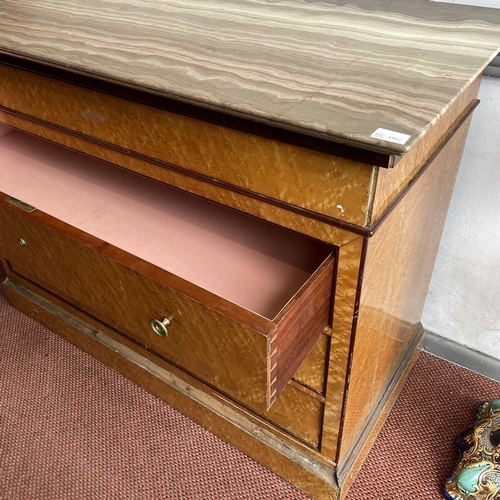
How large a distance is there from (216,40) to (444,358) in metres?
0.73

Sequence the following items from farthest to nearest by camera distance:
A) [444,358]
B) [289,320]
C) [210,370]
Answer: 1. [444,358]
2. [210,370]
3. [289,320]

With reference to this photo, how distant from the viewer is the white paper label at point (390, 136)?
37 cm

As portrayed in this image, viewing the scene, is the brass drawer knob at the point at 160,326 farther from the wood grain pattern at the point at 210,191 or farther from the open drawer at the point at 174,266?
the wood grain pattern at the point at 210,191

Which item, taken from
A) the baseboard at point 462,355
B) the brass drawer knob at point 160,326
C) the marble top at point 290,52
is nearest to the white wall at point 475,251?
the baseboard at point 462,355

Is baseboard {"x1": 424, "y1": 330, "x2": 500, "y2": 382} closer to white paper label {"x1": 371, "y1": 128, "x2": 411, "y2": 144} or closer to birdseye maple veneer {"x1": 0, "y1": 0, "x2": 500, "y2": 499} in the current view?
birdseye maple veneer {"x1": 0, "y1": 0, "x2": 500, "y2": 499}

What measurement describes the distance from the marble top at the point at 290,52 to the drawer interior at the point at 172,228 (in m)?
0.21

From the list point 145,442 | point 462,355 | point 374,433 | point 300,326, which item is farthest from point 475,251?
→ point 145,442

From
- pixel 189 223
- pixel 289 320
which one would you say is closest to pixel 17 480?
pixel 189 223

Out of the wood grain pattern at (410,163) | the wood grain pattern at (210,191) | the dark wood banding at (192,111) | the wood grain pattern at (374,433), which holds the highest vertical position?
the dark wood banding at (192,111)

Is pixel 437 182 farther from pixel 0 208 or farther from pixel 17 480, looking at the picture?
pixel 17 480

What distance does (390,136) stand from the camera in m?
0.38

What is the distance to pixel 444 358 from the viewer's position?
38.4 inches

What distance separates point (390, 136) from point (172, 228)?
404mm

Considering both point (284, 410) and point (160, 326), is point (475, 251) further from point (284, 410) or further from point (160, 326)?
point (160, 326)
